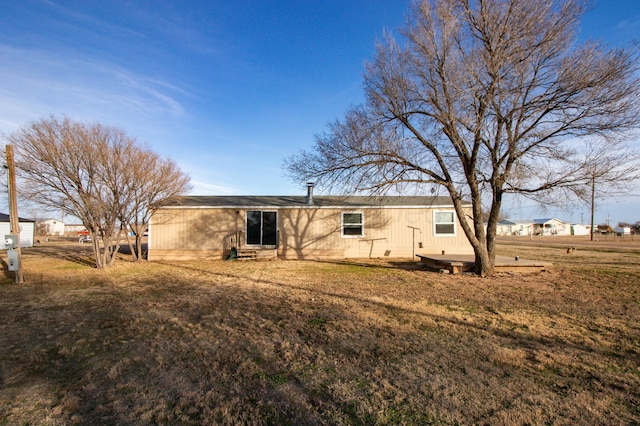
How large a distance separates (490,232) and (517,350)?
21.2 ft

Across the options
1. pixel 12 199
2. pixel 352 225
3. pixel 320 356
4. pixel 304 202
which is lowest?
pixel 320 356

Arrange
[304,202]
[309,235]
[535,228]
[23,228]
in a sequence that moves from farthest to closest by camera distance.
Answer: [535,228] → [23,228] → [304,202] → [309,235]

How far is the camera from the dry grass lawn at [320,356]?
268 centimetres

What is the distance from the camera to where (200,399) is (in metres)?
2.85

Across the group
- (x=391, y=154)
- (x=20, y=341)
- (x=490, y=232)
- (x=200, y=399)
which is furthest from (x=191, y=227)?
(x=200, y=399)

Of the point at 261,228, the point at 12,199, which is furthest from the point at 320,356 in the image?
the point at 261,228

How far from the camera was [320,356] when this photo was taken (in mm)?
3785

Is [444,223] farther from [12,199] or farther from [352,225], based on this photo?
[12,199]

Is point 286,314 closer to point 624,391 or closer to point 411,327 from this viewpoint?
point 411,327

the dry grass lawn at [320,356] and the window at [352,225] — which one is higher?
the window at [352,225]

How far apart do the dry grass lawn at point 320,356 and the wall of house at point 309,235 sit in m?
6.63

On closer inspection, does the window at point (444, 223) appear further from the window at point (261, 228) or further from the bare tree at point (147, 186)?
the bare tree at point (147, 186)

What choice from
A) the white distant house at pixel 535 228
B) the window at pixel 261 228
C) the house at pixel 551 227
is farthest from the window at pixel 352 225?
the house at pixel 551 227

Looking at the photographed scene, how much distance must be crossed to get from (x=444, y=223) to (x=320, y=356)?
481 inches
